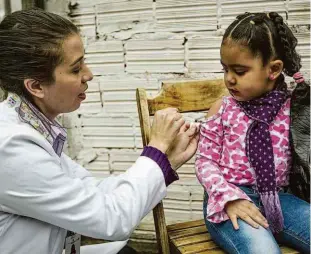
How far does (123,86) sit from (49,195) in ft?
3.91

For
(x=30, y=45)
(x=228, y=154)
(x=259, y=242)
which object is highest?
(x=30, y=45)

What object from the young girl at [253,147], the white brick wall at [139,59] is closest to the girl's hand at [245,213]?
the young girl at [253,147]

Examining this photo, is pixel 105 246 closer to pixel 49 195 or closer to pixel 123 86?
pixel 49 195

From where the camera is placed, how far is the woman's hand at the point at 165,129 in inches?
57.2

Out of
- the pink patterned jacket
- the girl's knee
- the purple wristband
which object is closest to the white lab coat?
the purple wristband

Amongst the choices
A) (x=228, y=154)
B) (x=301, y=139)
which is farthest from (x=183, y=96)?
(x=301, y=139)

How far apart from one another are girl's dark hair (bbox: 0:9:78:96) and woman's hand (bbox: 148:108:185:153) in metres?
0.36

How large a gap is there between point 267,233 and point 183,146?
0.38 meters

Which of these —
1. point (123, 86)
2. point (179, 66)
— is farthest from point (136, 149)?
point (179, 66)

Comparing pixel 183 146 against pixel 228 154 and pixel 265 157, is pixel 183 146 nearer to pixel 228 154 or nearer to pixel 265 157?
pixel 228 154

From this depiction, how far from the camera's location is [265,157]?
1.49 meters

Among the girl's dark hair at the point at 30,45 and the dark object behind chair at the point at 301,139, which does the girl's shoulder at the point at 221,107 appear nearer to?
the dark object behind chair at the point at 301,139

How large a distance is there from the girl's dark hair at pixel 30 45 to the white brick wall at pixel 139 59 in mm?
949

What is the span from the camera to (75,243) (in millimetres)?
1509
